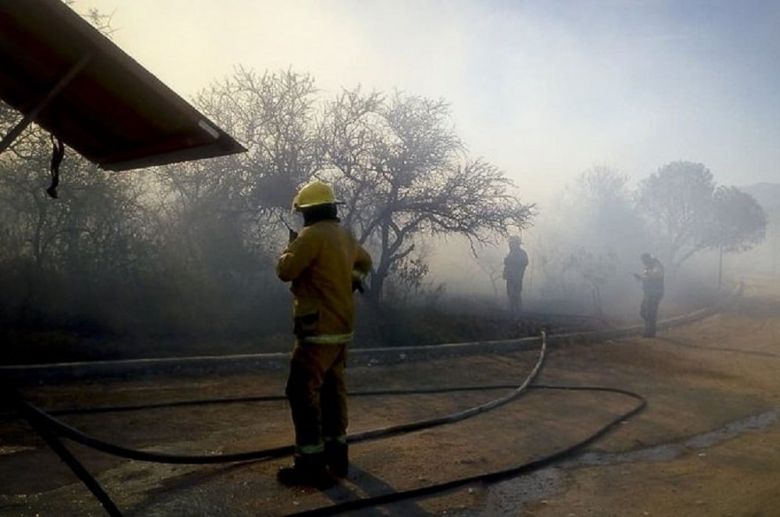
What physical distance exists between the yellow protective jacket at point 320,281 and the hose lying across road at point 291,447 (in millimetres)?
1145

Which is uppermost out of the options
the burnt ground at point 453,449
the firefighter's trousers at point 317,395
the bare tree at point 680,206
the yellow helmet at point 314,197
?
the bare tree at point 680,206

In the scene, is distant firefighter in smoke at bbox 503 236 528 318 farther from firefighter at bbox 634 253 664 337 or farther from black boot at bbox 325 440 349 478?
black boot at bbox 325 440 349 478

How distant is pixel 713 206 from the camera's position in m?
46.0

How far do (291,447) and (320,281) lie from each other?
1.46 m

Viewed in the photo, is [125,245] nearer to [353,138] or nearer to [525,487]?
[353,138]

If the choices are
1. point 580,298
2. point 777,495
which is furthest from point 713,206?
point 777,495

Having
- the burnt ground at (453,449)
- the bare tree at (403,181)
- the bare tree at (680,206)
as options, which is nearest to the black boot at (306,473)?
the burnt ground at (453,449)

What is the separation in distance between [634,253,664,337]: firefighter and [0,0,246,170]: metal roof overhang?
1363cm

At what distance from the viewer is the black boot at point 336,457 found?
4.93 metres

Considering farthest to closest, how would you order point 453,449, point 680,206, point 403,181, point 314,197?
point 680,206 < point 403,181 < point 453,449 < point 314,197

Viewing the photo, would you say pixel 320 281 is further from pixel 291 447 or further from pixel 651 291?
pixel 651 291

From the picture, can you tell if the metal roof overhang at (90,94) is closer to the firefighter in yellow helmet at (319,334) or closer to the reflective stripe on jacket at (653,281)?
the firefighter in yellow helmet at (319,334)

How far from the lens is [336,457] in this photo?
4953 millimetres

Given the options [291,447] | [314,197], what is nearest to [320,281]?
[314,197]
